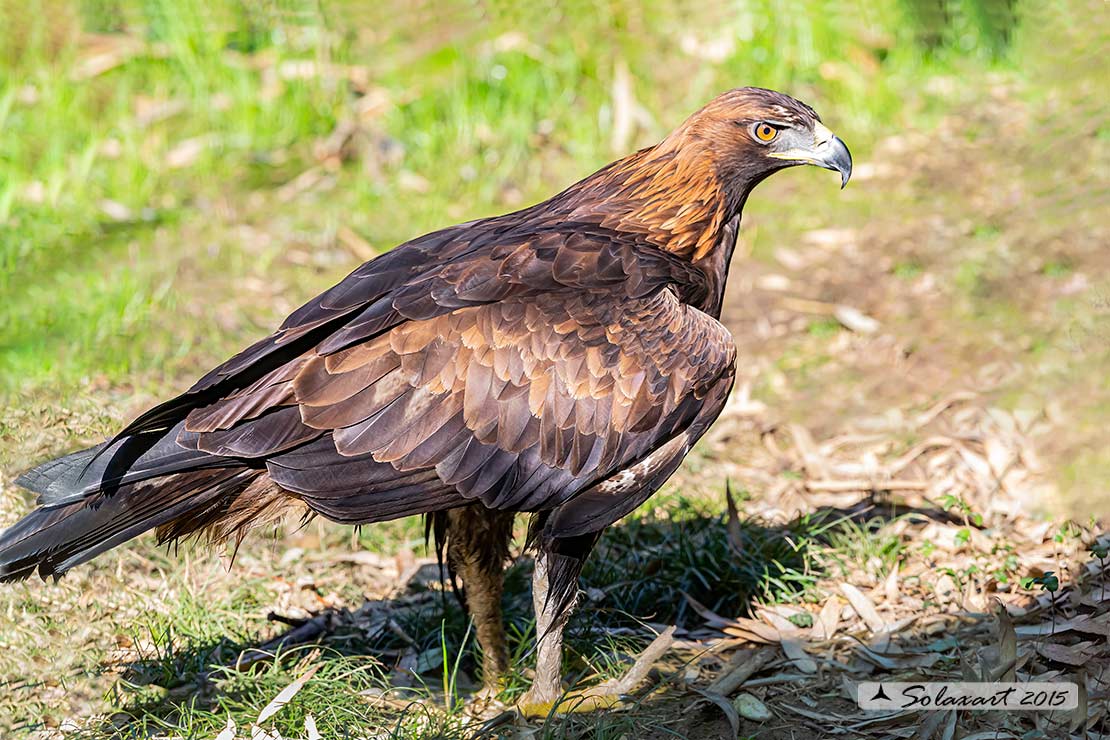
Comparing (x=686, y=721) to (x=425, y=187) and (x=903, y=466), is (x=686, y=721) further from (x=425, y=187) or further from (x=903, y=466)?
(x=425, y=187)

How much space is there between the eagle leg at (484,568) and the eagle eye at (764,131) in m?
1.68

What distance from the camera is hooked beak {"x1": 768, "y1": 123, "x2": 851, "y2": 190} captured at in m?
4.53

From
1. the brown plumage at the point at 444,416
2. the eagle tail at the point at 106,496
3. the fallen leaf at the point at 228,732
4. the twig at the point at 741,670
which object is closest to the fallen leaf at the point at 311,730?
the fallen leaf at the point at 228,732

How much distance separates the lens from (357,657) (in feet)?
14.3

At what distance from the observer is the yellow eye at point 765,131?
4.54 meters

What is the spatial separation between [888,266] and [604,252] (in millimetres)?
4158

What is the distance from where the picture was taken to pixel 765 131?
455 centimetres

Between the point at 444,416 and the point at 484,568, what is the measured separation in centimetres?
84

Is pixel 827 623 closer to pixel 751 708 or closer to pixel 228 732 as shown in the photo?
pixel 751 708

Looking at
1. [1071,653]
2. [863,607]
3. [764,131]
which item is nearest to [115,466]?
[764,131]

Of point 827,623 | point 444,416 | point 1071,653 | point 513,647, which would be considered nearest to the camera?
point 444,416

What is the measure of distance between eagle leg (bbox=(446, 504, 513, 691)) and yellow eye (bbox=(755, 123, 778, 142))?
5.53 feet

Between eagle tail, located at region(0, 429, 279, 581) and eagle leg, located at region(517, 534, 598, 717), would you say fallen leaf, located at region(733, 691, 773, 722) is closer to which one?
eagle leg, located at region(517, 534, 598, 717)

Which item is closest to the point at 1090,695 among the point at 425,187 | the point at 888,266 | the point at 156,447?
the point at 156,447
